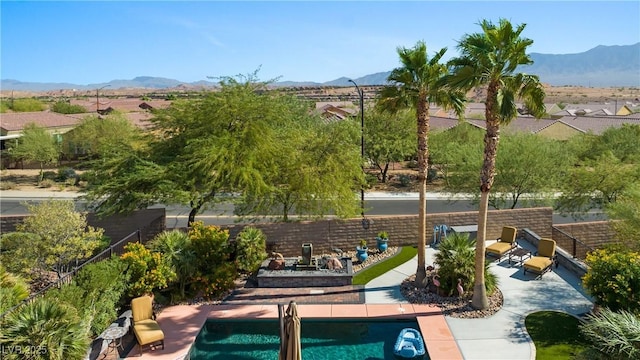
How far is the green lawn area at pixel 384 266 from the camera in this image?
781 inches

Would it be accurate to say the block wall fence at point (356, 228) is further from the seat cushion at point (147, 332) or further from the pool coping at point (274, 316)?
the seat cushion at point (147, 332)

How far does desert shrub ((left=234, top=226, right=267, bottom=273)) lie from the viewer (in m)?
19.7

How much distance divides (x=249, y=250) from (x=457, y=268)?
830 cm

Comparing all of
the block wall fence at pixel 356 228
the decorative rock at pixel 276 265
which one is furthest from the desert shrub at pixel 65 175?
the decorative rock at pixel 276 265

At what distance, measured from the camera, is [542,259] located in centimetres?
1967

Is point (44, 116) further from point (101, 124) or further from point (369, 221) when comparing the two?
point (369, 221)

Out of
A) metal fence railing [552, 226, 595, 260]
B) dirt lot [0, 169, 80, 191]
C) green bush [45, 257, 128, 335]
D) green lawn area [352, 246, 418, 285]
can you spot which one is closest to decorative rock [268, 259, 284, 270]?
green lawn area [352, 246, 418, 285]

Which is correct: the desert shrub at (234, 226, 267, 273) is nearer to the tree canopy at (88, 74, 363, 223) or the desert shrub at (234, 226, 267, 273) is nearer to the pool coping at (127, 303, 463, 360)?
the tree canopy at (88, 74, 363, 223)

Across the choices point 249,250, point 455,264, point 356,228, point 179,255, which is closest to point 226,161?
point 249,250

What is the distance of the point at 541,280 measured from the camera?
19.0m

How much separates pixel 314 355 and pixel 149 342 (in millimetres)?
4923

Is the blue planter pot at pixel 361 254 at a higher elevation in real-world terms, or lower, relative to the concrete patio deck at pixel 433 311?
higher

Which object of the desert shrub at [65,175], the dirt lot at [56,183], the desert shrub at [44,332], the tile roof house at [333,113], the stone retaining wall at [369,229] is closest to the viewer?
the desert shrub at [44,332]

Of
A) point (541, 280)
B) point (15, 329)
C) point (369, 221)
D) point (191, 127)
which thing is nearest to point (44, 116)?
point (191, 127)
